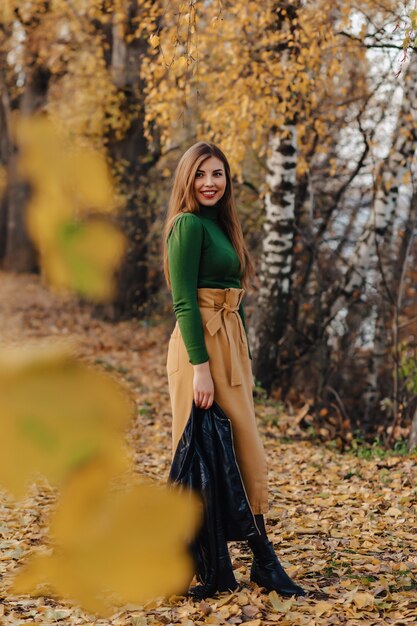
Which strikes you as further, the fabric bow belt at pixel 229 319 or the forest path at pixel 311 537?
the fabric bow belt at pixel 229 319

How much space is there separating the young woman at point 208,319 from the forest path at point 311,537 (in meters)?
0.21

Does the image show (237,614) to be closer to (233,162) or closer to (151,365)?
(233,162)

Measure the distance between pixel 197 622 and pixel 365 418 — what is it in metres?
5.36

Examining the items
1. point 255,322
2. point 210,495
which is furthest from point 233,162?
Result: point 210,495

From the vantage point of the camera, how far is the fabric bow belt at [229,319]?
2.92m

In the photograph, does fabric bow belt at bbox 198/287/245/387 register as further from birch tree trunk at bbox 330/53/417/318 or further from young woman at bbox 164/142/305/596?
birch tree trunk at bbox 330/53/417/318

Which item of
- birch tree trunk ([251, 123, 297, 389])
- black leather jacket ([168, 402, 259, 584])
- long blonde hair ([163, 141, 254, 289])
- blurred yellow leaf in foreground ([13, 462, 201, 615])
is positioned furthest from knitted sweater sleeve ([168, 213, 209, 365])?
birch tree trunk ([251, 123, 297, 389])

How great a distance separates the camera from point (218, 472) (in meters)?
2.88

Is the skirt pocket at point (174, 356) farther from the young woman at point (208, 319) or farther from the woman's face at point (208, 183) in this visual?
the woman's face at point (208, 183)

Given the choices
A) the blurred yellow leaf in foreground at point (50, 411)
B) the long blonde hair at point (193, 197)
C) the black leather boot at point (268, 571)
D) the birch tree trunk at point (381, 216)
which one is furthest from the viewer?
the birch tree trunk at point (381, 216)

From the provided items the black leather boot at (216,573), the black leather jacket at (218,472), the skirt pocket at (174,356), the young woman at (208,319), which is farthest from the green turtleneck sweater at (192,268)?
the black leather boot at (216,573)

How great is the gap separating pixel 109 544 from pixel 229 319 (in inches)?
97.3

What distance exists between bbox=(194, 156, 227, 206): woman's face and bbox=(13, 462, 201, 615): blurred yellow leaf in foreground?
2.48 meters

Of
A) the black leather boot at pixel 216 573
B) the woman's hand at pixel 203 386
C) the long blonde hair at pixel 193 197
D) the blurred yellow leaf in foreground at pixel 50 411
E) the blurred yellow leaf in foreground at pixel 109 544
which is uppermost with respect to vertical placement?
the long blonde hair at pixel 193 197
